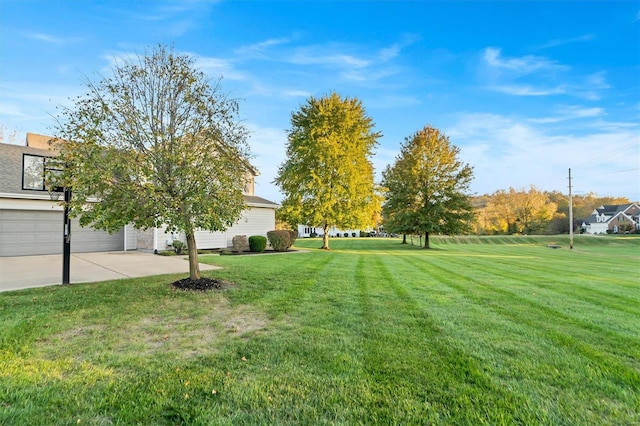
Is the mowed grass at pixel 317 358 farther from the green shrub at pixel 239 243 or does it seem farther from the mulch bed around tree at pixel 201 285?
the green shrub at pixel 239 243

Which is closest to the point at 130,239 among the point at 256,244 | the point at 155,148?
the point at 256,244

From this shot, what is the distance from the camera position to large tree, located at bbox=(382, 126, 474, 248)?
23.6 meters

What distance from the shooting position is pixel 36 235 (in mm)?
13648

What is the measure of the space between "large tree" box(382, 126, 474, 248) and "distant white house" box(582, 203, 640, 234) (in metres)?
49.4

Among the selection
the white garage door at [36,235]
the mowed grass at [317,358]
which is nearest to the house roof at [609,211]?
the mowed grass at [317,358]

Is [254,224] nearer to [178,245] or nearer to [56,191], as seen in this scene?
[178,245]

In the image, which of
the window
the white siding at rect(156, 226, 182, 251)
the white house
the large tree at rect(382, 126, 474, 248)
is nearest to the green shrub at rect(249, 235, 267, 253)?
the white house

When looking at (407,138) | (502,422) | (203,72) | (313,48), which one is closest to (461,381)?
(502,422)

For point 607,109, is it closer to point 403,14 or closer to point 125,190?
point 403,14

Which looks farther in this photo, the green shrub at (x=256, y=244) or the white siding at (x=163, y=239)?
the green shrub at (x=256, y=244)

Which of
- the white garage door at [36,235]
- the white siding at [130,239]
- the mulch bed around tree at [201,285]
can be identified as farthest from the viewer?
the white siding at [130,239]

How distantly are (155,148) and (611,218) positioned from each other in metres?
78.6

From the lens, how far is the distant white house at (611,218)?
178 ft

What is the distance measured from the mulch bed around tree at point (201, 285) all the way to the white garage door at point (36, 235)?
1146cm
